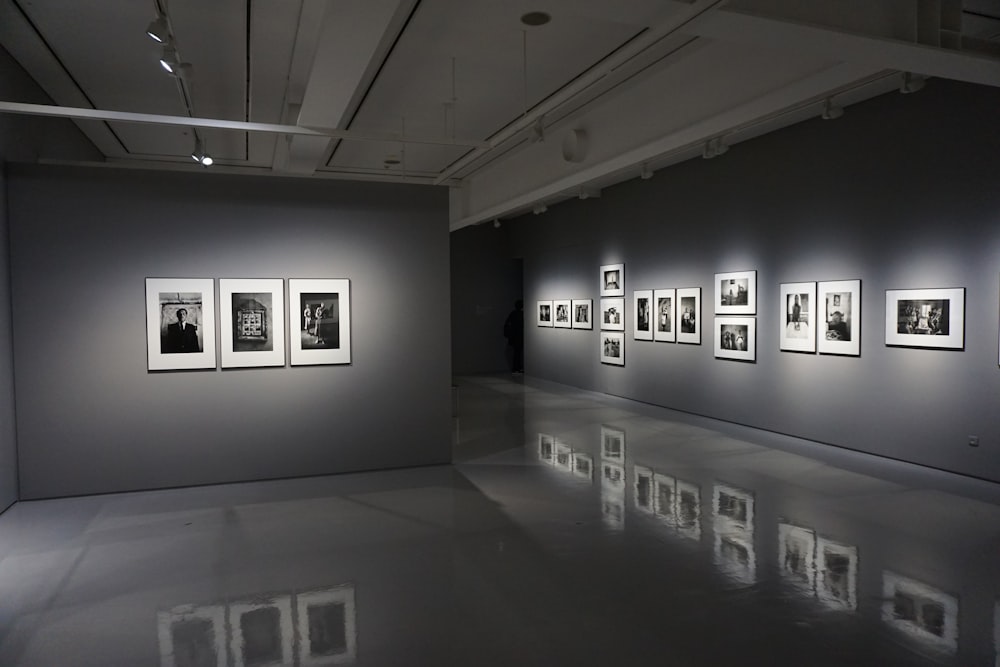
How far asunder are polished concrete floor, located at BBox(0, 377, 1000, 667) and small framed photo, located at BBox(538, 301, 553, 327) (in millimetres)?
10669

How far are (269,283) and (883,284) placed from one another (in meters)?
8.71

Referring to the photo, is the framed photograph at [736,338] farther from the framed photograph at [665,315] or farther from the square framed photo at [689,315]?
the framed photograph at [665,315]

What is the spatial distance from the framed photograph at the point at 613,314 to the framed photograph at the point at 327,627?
11799 mm

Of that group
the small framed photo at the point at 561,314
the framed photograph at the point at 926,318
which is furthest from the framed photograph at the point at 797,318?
the small framed photo at the point at 561,314

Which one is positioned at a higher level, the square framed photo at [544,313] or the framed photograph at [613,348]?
the square framed photo at [544,313]

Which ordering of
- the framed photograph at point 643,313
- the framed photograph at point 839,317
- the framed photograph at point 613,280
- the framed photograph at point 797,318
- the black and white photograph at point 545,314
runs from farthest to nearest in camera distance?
the black and white photograph at point 545,314 < the framed photograph at point 613,280 < the framed photograph at point 643,313 < the framed photograph at point 797,318 < the framed photograph at point 839,317

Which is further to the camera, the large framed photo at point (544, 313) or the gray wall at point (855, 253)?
the large framed photo at point (544, 313)

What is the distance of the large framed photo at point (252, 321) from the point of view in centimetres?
888

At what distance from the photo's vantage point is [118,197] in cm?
848

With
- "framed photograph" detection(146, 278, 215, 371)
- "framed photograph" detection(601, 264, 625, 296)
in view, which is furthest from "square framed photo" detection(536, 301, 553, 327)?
"framed photograph" detection(146, 278, 215, 371)

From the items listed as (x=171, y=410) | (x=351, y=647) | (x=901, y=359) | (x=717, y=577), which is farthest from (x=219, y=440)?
(x=901, y=359)

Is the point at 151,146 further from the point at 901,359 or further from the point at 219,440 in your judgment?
the point at 901,359

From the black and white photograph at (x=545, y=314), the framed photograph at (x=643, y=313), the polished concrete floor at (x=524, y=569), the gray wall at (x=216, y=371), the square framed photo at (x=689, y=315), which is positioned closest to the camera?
the polished concrete floor at (x=524, y=569)

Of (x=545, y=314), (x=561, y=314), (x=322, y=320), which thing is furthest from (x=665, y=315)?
(x=322, y=320)
